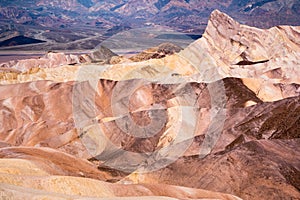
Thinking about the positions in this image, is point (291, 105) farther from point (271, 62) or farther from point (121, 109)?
point (271, 62)

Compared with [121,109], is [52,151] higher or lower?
higher

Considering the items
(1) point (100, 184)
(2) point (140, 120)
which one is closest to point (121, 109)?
(2) point (140, 120)

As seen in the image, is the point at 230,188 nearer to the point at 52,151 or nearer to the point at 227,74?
the point at 52,151

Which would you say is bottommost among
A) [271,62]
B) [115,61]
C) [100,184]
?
[115,61]

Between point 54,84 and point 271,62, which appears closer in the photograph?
point 54,84

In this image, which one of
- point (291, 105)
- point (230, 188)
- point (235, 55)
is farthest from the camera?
point (235, 55)

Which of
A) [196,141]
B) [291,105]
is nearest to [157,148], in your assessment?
[196,141]

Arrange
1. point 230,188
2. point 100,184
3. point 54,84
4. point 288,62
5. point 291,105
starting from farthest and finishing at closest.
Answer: point 288,62 → point 54,84 → point 291,105 → point 230,188 → point 100,184
